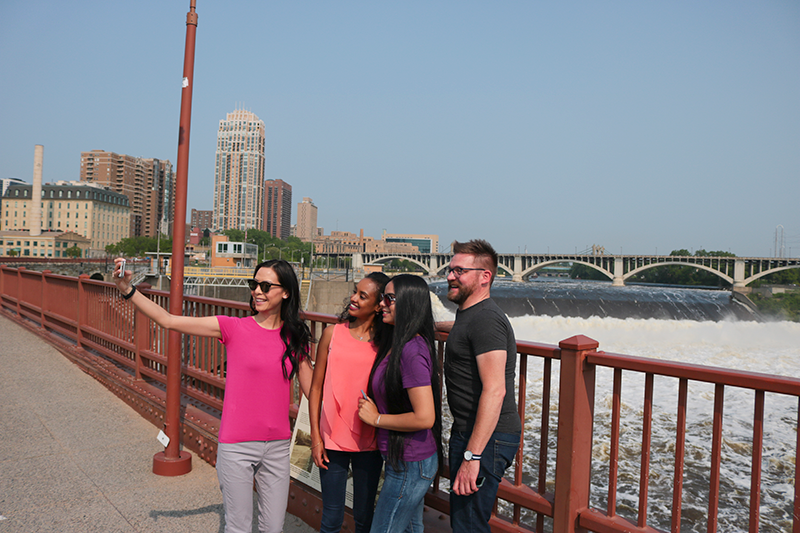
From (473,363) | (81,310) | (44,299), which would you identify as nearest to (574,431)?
(473,363)

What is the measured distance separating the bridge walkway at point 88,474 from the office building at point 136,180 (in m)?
163

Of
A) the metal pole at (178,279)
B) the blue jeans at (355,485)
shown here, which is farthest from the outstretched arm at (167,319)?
the metal pole at (178,279)

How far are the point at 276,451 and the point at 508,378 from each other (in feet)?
4.35

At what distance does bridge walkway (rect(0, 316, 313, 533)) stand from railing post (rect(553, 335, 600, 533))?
1934mm

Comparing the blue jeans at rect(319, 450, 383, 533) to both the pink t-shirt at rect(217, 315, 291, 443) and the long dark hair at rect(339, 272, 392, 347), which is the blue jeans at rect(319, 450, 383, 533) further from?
the long dark hair at rect(339, 272, 392, 347)

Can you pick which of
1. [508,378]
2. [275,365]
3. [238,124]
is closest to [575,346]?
[508,378]

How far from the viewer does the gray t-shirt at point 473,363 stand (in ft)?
7.84

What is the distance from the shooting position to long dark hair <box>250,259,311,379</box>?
9.62 feet

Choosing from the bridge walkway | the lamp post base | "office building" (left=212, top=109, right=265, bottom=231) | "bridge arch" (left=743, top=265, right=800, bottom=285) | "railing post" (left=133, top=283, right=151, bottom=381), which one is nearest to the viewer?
the bridge walkway

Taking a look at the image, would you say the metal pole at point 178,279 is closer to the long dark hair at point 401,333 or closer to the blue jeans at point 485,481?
the long dark hair at point 401,333

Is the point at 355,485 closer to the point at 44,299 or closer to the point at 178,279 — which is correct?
the point at 178,279

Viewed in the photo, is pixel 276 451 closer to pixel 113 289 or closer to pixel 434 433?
pixel 434 433

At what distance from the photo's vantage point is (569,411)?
2545mm

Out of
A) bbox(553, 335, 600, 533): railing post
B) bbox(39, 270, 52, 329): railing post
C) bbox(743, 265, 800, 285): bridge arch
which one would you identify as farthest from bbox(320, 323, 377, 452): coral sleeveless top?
bbox(743, 265, 800, 285): bridge arch
